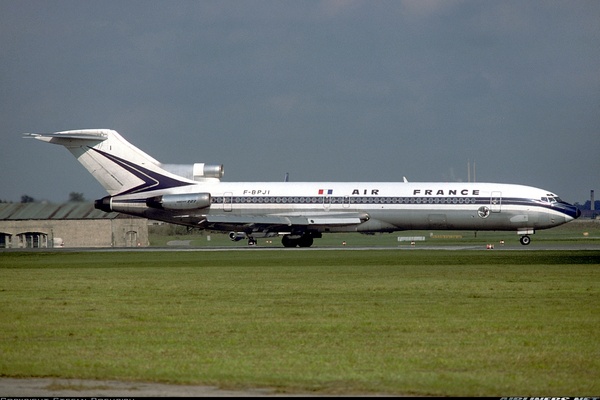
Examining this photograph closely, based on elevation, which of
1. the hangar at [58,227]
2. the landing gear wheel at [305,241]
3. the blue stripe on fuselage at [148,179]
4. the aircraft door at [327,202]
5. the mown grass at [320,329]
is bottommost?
the mown grass at [320,329]

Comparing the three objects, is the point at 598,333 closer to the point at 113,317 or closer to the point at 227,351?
the point at 227,351

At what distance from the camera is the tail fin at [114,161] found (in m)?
60.7

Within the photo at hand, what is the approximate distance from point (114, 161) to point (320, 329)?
44.7 metres

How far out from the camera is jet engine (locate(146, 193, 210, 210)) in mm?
59188

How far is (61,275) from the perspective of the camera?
111ft

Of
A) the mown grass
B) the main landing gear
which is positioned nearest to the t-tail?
the main landing gear

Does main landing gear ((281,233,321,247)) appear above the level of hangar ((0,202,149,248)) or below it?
below

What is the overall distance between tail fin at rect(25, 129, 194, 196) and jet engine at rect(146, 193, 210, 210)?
123 cm

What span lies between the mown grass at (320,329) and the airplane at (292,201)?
2303 cm

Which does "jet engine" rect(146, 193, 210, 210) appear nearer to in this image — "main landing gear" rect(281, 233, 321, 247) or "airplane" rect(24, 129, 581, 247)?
"airplane" rect(24, 129, 581, 247)

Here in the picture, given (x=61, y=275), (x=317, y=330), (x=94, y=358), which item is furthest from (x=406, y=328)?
(x=61, y=275)

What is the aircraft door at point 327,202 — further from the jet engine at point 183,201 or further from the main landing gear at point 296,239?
the jet engine at point 183,201

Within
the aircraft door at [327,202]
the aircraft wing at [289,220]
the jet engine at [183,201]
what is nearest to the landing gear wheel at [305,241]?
the aircraft wing at [289,220]

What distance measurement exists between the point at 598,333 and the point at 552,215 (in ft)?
136
